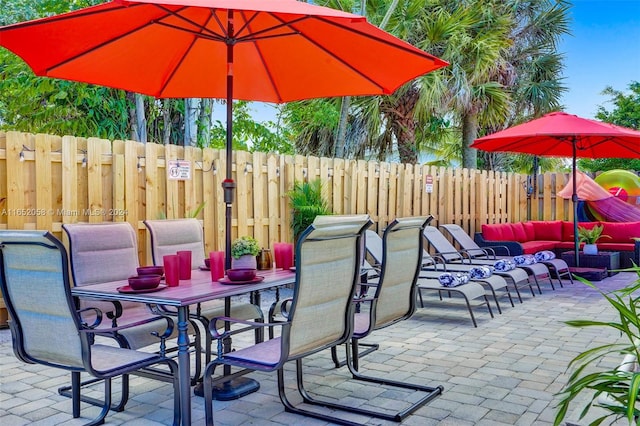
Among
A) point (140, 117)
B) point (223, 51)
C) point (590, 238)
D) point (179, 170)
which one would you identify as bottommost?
point (590, 238)

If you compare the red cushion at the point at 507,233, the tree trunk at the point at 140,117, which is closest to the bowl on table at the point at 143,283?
the tree trunk at the point at 140,117

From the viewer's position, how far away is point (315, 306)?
9.17 feet

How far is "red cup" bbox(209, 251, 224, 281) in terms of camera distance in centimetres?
339

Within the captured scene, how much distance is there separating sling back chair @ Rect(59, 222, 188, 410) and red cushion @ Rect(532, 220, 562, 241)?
8701mm

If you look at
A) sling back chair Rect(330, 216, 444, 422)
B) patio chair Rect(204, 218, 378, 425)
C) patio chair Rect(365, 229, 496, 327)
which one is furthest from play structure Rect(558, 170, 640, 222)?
patio chair Rect(204, 218, 378, 425)

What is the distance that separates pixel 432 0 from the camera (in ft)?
42.0

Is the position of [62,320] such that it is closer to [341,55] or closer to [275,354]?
[275,354]

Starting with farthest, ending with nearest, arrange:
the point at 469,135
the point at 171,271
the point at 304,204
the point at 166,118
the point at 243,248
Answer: the point at 469,135 < the point at 166,118 < the point at 304,204 < the point at 243,248 < the point at 171,271

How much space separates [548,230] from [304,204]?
569cm

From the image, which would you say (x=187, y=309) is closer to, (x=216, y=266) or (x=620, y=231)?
(x=216, y=266)

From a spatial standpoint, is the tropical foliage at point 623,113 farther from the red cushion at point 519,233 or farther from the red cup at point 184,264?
the red cup at point 184,264

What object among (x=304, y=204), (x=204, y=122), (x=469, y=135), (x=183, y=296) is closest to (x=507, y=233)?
(x=304, y=204)

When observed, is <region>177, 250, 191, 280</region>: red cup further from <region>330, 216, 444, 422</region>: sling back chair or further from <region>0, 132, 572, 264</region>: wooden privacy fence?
<region>0, 132, 572, 264</region>: wooden privacy fence

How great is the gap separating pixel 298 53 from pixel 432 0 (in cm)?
960
